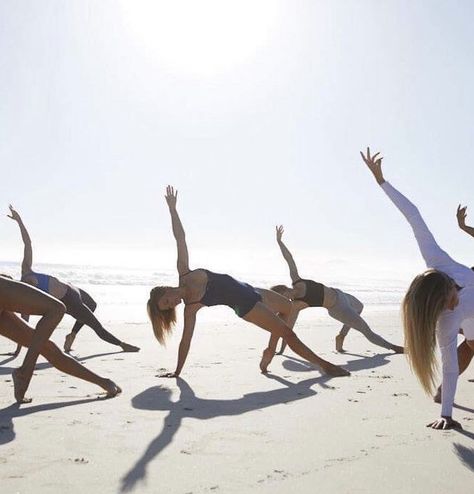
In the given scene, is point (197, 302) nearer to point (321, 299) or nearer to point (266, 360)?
point (266, 360)

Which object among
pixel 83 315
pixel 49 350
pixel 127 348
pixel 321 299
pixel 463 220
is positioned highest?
pixel 463 220

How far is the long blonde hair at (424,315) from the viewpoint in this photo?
11.8 feet

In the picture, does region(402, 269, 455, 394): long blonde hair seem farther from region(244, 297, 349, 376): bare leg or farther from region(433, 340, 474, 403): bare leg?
region(244, 297, 349, 376): bare leg

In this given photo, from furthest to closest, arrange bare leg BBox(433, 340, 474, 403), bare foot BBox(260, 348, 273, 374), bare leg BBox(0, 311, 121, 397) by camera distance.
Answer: bare foot BBox(260, 348, 273, 374), bare leg BBox(433, 340, 474, 403), bare leg BBox(0, 311, 121, 397)

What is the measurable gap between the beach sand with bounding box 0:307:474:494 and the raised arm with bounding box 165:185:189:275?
1280 mm

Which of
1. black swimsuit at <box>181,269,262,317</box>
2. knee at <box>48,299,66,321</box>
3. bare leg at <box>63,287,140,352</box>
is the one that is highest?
black swimsuit at <box>181,269,262,317</box>

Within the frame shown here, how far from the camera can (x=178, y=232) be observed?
19.5 feet

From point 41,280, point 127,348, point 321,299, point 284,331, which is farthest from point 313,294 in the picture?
point 41,280

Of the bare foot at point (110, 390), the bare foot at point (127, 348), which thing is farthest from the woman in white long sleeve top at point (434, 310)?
the bare foot at point (127, 348)

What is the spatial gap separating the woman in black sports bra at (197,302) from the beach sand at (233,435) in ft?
1.22

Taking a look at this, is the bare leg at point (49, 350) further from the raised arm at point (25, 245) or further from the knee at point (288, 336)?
the raised arm at point (25, 245)

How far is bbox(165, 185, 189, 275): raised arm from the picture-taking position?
5883 millimetres

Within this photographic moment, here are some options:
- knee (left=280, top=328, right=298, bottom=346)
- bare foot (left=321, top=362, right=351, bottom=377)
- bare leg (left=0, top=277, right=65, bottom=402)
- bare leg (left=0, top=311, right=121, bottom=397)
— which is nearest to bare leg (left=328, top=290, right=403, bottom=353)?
bare foot (left=321, top=362, right=351, bottom=377)

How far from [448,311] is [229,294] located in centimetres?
279
